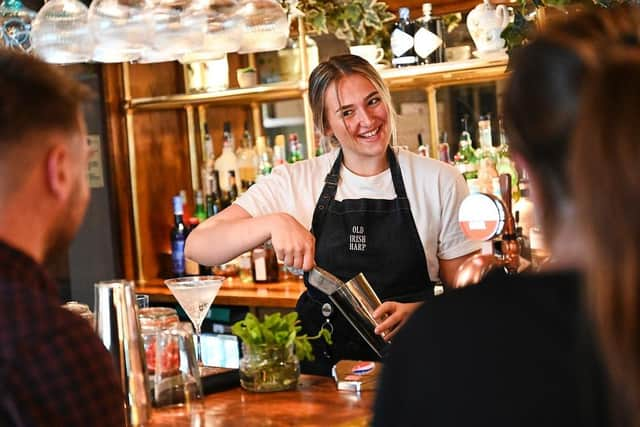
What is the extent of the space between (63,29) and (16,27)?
52 centimetres

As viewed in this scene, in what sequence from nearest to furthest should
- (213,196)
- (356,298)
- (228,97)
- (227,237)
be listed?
1. (356,298)
2. (227,237)
3. (228,97)
4. (213,196)

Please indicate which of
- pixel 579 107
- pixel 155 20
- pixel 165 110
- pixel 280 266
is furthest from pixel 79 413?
pixel 165 110

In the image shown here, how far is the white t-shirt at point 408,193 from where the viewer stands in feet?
10.2

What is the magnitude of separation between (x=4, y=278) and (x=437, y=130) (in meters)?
3.46

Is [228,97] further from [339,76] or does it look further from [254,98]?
[339,76]

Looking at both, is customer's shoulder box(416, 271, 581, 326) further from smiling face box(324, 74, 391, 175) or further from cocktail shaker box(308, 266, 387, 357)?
smiling face box(324, 74, 391, 175)

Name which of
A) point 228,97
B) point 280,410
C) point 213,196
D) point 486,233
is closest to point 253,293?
point 213,196

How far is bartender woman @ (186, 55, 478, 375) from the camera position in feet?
10.1

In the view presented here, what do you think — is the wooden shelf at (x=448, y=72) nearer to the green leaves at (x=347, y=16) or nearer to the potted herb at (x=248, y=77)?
the green leaves at (x=347, y=16)

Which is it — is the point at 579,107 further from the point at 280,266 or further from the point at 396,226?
the point at 280,266

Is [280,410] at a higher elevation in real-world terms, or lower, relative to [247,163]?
lower

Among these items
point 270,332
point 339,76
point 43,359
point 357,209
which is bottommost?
point 270,332

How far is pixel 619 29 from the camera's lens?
1.08 meters

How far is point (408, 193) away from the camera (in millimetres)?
3139
